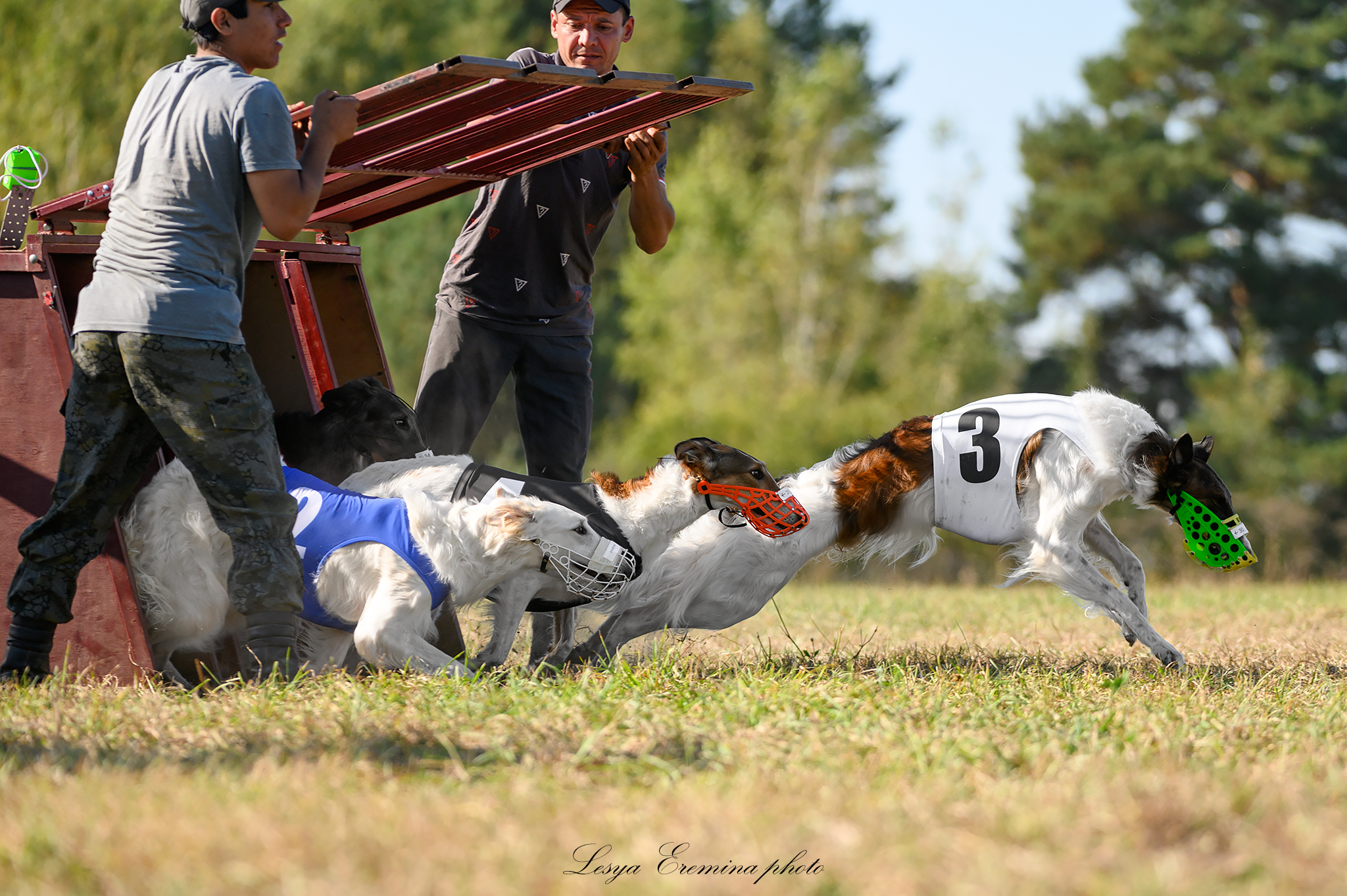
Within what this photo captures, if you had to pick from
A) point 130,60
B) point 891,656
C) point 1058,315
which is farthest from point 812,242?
point 891,656

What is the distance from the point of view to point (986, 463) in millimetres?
5516

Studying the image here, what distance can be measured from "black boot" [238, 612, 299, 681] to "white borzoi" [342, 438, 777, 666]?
2.54 ft

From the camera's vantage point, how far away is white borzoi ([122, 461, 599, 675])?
4.35m

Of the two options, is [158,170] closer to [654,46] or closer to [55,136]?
[55,136]

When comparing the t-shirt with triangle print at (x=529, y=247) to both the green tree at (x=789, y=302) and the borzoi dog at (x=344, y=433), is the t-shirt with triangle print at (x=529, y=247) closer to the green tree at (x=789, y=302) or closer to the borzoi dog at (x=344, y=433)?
the borzoi dog at (x=344, y=433)

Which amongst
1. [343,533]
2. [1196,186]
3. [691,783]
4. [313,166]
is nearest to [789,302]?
[1196,186]

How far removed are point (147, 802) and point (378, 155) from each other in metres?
3.08

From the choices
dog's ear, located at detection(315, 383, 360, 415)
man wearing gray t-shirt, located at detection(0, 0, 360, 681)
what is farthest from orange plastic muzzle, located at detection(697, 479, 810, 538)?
man wearing gray t-shirt, located at detection(0, 0, 360, 681)

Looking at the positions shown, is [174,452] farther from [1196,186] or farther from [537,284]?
[1196,186]

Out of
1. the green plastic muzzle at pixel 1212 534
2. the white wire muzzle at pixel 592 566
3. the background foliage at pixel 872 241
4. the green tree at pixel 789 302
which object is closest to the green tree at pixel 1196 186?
the background foliage at pixel 872 241

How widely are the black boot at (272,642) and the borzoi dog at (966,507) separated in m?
1.49

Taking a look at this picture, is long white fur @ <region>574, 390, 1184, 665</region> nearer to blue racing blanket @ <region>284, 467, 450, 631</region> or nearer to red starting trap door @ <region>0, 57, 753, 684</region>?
red starting trap door @ <region>0, 57, 753, 684</region>

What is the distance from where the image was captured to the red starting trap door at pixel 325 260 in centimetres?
434

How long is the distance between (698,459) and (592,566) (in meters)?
0.73
